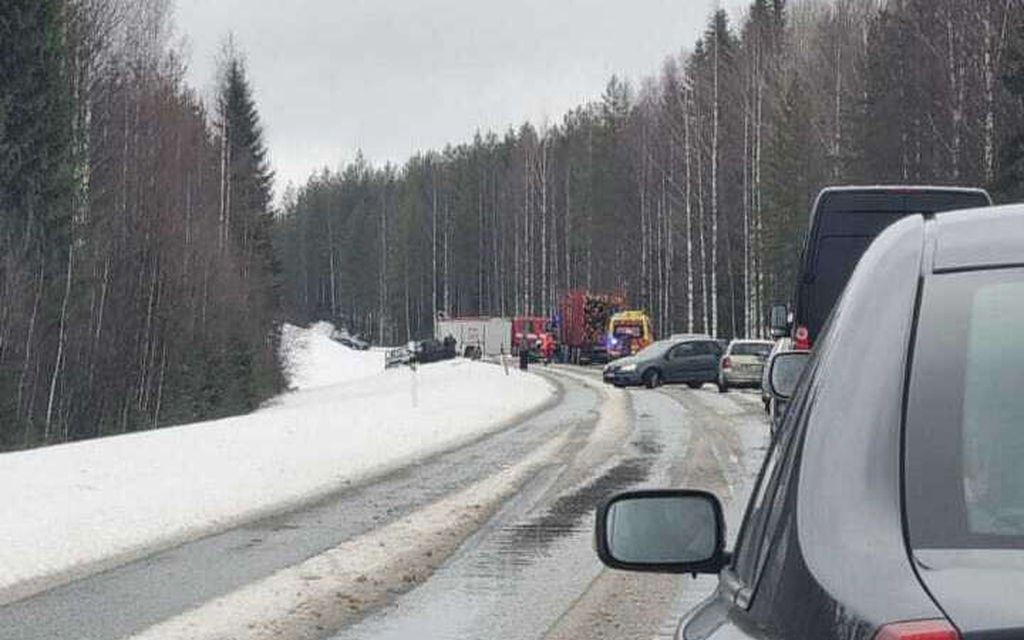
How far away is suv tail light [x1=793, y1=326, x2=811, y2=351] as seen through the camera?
1483 centimetres

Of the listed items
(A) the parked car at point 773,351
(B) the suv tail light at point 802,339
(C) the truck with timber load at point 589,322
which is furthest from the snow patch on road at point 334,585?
(C) the truck with timber load at point 589,322

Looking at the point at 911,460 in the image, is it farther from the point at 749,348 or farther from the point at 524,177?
the point at 524,177

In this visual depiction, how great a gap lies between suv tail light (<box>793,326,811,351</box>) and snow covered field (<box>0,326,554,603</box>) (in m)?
5.29

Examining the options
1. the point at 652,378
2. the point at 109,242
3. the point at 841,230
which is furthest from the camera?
the point at 652,378

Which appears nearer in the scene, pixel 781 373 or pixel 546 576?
pixel 781 373

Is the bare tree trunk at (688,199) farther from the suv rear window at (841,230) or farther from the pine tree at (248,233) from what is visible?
the suv rear window at (841,230)

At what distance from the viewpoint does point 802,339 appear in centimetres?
1499

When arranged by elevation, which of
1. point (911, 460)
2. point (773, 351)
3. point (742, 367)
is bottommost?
point (742, 367)

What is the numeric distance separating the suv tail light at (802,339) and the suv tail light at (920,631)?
13418mm

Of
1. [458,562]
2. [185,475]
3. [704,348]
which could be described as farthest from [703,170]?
[458,562]

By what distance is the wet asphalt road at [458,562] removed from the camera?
8.45 meters

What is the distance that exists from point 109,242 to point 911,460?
4072 cm

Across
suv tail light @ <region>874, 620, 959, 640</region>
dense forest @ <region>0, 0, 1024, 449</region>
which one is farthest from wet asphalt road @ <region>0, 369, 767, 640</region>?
dense forest @ <region>0, 0, 1024, 449</region>

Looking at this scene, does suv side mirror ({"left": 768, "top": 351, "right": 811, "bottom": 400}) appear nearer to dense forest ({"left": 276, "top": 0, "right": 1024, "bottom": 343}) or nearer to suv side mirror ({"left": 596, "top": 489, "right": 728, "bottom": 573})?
suv side mirror ({"left": 596, "top": 489, "right": 728, "bottom": 573})
